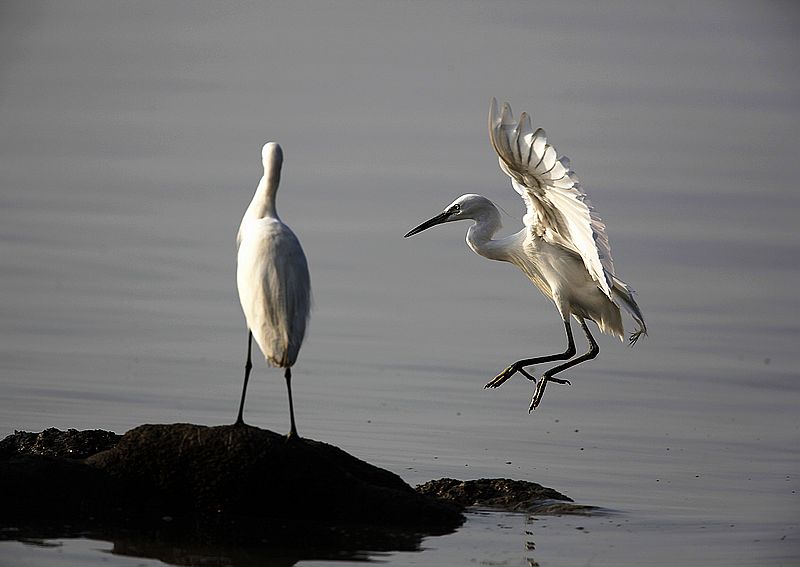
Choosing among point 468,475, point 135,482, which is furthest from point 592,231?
point 135,482

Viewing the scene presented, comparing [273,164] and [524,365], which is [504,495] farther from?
[273,164]

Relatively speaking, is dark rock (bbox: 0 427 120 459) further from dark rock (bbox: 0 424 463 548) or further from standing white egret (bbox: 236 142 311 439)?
standing white egret (bbox: 236 142 311 439)

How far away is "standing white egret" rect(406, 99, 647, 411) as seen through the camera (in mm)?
10023

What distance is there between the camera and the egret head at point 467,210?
11906mm

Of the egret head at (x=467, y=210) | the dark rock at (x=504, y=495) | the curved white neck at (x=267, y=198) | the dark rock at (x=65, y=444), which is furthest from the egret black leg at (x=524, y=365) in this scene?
the dark rock at (x=65, y=444)

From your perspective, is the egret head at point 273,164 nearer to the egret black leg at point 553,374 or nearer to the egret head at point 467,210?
the egret head at point 467,210

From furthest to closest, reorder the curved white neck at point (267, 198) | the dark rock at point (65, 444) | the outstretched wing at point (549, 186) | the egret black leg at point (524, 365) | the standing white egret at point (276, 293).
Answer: the egret black leg at point (524, 365)
the outstretched wing at point (549, 186)
the dark rock at point (65, 444)
the curved white neck at point (267, 198)
the standing white egret at point (276, 293)

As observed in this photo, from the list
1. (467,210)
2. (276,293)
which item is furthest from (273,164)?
(467,210)

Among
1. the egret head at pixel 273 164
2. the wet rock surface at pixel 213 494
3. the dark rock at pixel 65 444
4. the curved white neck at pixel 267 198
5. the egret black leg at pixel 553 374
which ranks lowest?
the wet rock surface at pixel 213 494

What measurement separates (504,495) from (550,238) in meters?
2.88

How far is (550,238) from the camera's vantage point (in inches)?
457

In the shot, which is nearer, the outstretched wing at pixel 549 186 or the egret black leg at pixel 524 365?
the outstretched wing at pixel 549 186

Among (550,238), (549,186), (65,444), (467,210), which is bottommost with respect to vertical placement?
(65,444)

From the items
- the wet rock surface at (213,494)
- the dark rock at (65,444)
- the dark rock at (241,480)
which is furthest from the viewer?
the dark rock at (65,444)
